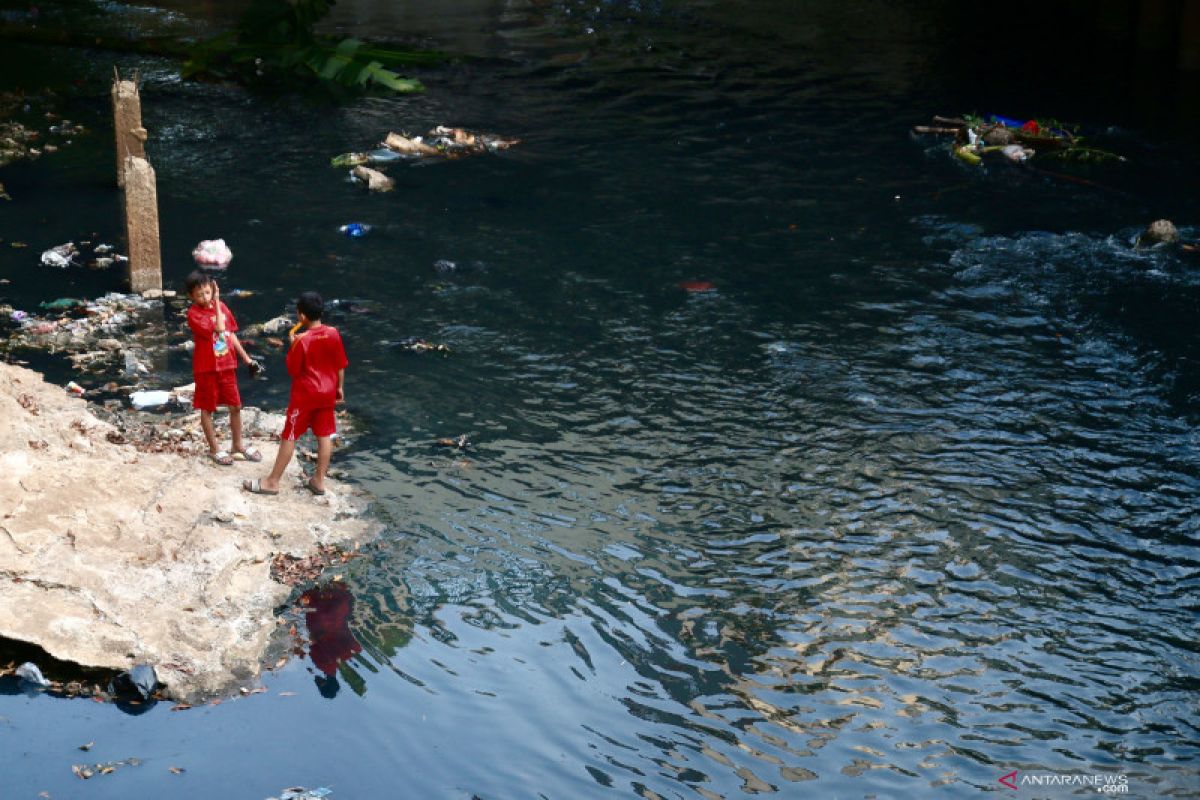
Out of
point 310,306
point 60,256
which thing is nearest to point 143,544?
point 310,306

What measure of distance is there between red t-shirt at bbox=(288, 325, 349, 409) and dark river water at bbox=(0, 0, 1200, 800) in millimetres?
870

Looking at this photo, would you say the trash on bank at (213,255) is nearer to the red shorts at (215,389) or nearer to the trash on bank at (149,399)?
the trash on bank at (149,399)

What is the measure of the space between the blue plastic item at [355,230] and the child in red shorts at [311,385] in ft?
16.8

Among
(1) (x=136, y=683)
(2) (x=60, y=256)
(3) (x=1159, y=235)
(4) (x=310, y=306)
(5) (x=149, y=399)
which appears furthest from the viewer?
(3) (x=1159, y=235)

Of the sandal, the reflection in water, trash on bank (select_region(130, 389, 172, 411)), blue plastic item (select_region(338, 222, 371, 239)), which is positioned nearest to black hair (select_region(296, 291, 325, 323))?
the sandal

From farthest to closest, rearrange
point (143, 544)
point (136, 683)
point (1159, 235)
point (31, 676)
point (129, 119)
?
point (1159, 235) → point (129, 119) → point (143, 544) → point (31, 676) → point (136, 683)

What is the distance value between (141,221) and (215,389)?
147 inches

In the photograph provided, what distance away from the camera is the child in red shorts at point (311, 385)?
752cm

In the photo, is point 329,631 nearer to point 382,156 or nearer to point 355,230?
point 355,230

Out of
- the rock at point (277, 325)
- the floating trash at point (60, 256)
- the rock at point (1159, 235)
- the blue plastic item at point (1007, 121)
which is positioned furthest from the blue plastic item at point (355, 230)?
the blue plastic item at point (1007, 121)

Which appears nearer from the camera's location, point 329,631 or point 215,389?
point 329,631

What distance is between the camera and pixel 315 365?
7566mm

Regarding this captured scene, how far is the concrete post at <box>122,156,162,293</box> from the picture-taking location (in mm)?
10789

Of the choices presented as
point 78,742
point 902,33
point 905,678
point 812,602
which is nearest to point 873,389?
point 812,602
